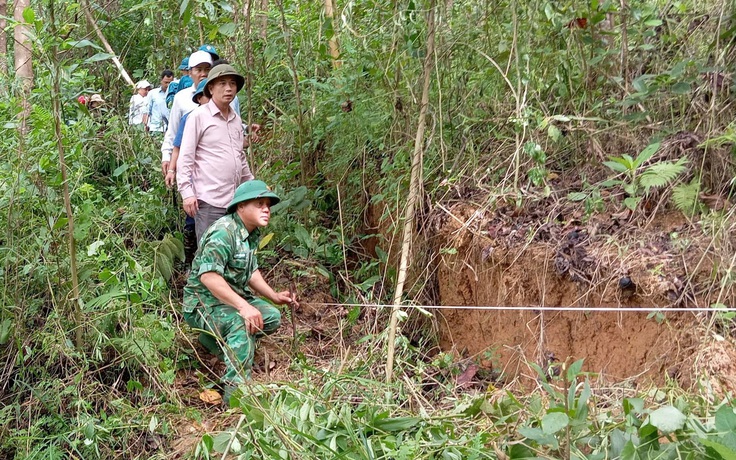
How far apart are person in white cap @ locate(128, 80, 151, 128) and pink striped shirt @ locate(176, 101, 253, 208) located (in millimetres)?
1854

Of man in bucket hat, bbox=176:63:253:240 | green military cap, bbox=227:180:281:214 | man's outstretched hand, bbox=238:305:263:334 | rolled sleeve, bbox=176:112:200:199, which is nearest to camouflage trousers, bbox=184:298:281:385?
man's outstretched hand, bbox=238:305:263:334

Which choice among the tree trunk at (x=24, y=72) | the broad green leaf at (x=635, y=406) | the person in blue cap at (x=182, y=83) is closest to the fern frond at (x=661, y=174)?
the broad green leaf at (x=635, y=406)

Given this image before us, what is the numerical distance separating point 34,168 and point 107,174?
2.05m

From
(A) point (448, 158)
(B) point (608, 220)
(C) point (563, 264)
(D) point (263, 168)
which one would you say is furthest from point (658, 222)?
(D) point (263, 168)

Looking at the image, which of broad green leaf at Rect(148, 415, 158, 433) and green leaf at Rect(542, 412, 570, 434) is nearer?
green leaf at Rect(542, 412, 570, 434)

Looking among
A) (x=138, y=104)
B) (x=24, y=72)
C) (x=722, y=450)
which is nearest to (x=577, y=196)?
(x=722, y=450)

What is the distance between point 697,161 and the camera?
14.8 ft

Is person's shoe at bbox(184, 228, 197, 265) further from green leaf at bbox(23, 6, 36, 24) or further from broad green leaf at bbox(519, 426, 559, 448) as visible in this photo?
broad green leaf at bbox(519, 426, 559, 448)

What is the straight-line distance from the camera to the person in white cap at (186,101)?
5895 mm

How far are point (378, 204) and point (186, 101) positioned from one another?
1.60 metres

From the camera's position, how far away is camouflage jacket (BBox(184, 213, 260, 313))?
461cm

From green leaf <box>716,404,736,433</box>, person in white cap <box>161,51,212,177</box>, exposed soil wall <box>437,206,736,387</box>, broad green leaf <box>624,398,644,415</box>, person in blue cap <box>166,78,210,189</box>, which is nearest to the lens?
green leaf <box>716,404,736,433</box>

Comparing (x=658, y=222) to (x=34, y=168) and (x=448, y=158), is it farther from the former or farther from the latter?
(x=34, y=168)

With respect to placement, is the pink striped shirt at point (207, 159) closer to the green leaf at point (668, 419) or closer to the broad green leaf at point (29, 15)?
the broad green leaf at point (29, 15)
